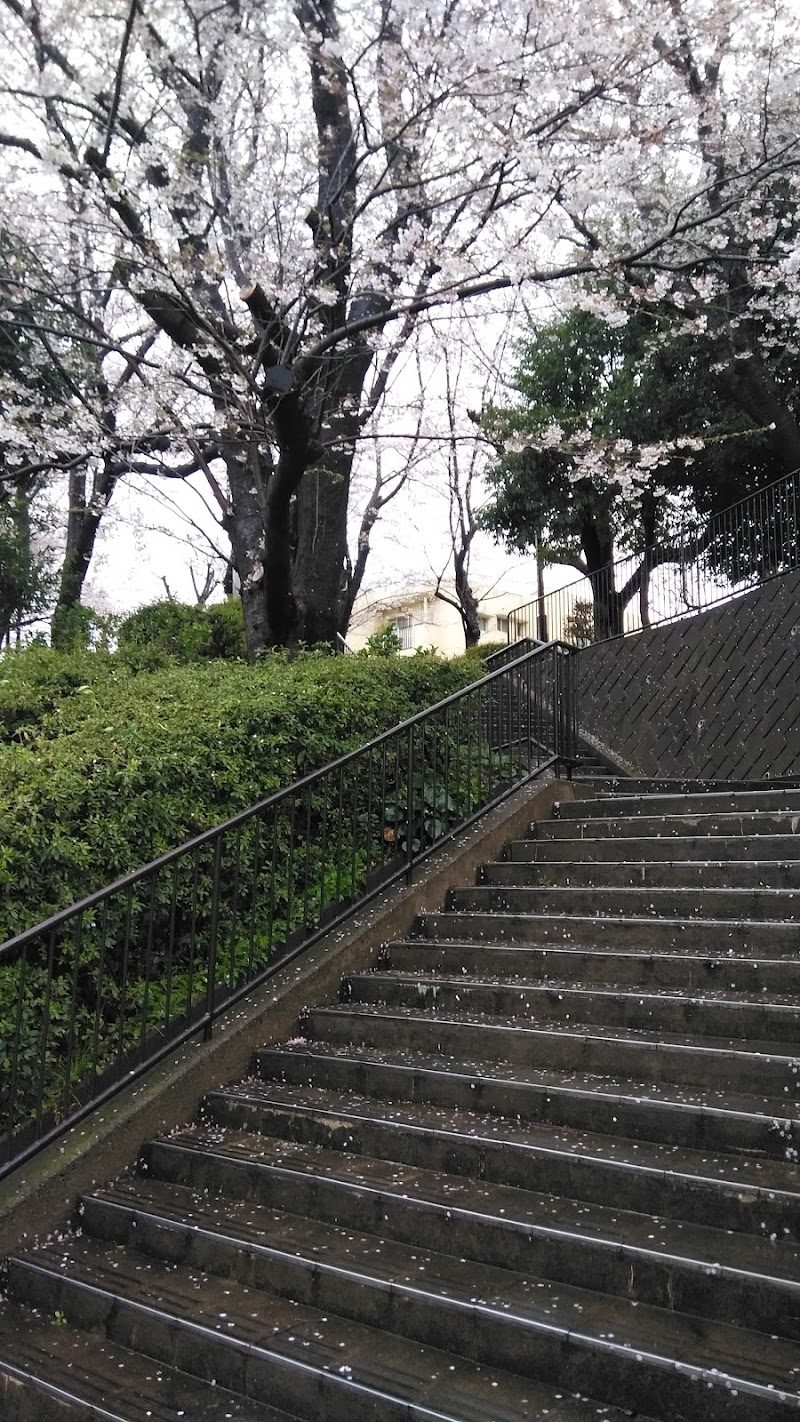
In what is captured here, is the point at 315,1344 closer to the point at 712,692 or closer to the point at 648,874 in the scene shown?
the point at 648,874

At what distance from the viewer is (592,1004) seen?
4613 millimetres

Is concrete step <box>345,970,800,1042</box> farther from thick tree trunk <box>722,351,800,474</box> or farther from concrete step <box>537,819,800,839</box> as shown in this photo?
thick tree trunk <box>722,351,800,474</box>

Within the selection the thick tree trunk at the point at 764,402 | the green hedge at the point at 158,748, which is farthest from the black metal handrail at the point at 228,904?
the thick tree trunk at the point at 764,402

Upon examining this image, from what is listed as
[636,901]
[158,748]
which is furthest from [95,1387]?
[636,901]

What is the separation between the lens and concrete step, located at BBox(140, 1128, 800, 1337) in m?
2.90

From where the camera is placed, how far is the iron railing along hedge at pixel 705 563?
10.4 metres

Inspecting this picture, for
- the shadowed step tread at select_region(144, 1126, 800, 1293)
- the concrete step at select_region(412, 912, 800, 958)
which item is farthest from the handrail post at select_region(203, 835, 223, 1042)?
the concrete step at select_region(412, 912, 800, 958)

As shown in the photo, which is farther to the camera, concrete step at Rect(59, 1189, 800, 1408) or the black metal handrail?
the black metal handrail

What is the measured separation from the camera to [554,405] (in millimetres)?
18297

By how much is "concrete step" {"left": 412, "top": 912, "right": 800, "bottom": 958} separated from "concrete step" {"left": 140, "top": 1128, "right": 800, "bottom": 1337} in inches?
71.2

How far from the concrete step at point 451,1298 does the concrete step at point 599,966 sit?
180 centimetres

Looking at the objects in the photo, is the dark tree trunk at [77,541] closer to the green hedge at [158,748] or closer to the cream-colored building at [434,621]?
the green hedge at [158,748]

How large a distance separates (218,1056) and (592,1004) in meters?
1.86

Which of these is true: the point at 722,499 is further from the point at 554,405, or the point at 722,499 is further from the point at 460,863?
the point at 460,863
